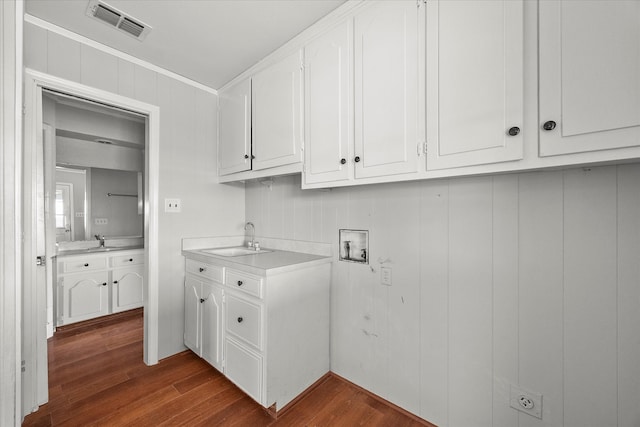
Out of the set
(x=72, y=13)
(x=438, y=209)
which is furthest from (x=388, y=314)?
(x=72, y=13)

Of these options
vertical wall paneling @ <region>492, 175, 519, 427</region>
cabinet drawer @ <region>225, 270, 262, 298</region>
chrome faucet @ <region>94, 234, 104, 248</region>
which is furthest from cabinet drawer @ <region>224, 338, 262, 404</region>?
chrome faucet @ <region>94, 234, 104, 248</region>

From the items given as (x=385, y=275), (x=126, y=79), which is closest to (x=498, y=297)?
(x=385, y=275)

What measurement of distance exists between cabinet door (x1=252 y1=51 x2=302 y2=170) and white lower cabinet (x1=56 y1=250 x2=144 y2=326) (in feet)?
A: 8.25

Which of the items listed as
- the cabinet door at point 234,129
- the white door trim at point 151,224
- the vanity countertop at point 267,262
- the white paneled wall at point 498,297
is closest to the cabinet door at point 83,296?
the white door trim at point 151,224

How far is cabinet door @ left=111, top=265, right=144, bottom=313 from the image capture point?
10.7ft

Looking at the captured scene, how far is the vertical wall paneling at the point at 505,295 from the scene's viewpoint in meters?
1.25

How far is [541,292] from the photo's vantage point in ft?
3.90

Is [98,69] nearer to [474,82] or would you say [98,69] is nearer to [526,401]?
[474,82]

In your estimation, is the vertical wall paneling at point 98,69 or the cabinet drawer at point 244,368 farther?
the vertical wall paneling at point 98,69

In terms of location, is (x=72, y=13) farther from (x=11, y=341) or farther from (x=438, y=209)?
(x=438, y=209)

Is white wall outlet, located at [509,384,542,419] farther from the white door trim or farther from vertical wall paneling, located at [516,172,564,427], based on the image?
the white door trim

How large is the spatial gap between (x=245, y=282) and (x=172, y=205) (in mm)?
1117

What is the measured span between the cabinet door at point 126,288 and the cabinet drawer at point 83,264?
0.17m

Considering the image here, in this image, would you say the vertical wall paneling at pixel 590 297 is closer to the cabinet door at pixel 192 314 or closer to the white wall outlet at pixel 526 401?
the white wall outlet at pixel 526 401
